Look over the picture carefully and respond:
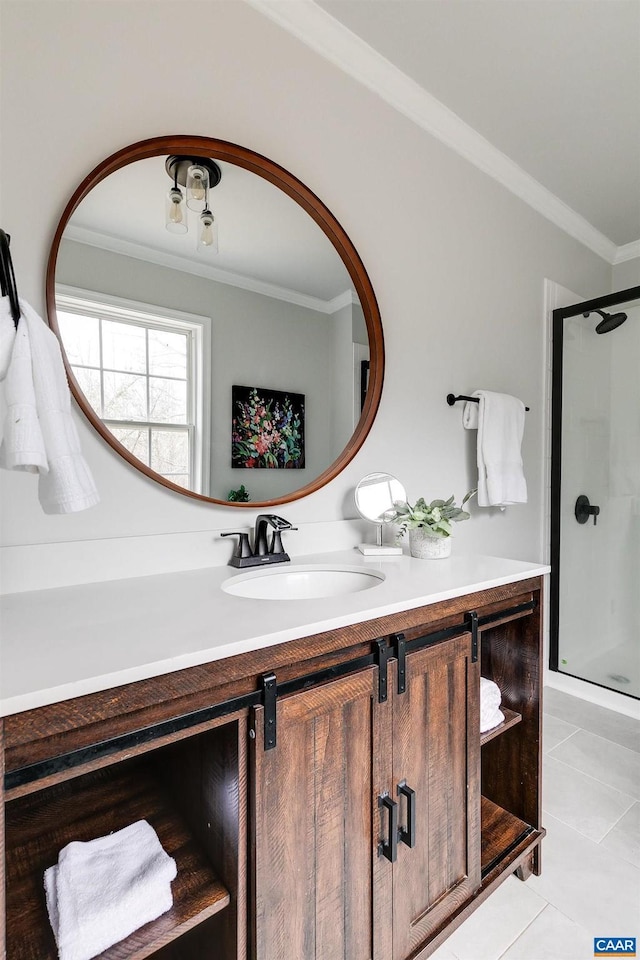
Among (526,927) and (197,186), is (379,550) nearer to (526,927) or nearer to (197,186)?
(526,927)

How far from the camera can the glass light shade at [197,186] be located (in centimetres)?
126

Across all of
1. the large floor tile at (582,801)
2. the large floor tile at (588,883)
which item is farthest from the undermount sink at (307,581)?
the large floor tile at (582,801)

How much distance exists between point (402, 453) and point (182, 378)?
2.71ft

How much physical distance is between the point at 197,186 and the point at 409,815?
1.56 meters

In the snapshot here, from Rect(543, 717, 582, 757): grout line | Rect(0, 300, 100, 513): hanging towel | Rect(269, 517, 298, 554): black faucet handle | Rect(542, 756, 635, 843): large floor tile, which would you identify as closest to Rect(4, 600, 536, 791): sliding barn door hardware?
Rect(0, 300, 100, 513): hanging towel

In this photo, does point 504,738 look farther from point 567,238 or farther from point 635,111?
point 567,238

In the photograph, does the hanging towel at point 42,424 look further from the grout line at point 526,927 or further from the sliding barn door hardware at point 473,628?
the grout line at point 526,927

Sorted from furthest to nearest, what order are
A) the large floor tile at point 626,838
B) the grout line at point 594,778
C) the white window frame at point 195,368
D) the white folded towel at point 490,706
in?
the grout line at point 594,778
the large floor tile at point 626,838
the white folded towel at point 490,706
the white window frame at point 195,368

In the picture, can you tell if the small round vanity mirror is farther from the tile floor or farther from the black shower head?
the black shower head

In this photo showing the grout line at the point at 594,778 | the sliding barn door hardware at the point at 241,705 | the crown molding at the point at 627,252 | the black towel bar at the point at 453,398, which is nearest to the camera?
the sliding barn door hardware at the point at 241,705

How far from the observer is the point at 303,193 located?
1.44m

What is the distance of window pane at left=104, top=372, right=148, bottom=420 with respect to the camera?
44.4 inches

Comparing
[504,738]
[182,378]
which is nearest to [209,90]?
[182,378]

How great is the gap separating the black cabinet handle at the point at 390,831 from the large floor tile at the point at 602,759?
3.90ft
